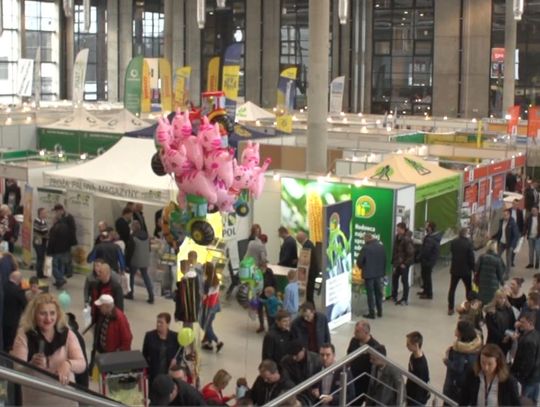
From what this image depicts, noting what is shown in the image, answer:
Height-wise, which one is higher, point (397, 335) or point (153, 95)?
point (153, 95)

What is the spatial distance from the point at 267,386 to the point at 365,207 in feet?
20.9

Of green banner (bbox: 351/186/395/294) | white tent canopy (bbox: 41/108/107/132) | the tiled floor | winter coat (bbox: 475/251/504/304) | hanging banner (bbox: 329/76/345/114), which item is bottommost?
the tiled floor

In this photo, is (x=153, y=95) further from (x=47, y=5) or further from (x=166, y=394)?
(x=166, y=394)

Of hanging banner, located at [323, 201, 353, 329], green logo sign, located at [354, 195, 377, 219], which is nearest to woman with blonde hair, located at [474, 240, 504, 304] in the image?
hanging banner, located at [323, 201, 353, 329]

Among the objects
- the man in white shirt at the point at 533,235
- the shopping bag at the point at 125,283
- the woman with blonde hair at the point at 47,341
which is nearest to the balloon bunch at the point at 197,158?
the woman with blonde hair at the point at 47,341

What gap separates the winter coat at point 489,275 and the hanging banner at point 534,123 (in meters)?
10.3

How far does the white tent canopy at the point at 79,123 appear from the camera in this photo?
2022 cm

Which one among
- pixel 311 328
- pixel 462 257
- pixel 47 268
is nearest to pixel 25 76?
pixel 47 268

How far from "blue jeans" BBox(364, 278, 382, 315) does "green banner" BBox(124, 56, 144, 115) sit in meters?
11.8

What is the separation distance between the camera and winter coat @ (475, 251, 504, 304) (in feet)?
34.7

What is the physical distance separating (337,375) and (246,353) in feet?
10.4

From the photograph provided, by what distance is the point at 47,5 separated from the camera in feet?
137

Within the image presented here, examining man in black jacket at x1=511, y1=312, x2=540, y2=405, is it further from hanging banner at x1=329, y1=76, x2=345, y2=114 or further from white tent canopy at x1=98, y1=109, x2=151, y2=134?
hanging banner at x1=329, y1=76, x2=345, y2=114

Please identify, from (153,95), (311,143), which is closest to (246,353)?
(311,143)
